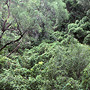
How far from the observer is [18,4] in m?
5.79

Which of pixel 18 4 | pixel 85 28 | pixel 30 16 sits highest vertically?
pixel 18 4

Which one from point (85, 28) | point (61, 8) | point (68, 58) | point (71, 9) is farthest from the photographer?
point (71, 9)

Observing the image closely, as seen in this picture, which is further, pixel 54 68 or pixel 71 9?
pixel 71 9

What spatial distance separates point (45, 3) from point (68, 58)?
18.8 ft

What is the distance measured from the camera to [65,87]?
3449 mm

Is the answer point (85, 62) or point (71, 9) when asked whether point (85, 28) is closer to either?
point (71, 9)

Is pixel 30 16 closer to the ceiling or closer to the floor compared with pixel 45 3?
closer to the floor

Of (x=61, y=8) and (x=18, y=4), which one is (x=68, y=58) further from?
(x=61, y=8)

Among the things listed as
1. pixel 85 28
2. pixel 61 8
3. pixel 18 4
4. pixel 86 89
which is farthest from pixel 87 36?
pixel 86 89

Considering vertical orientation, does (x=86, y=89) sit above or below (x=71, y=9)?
below

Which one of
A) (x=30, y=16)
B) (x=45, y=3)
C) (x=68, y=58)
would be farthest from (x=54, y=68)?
(x=45, y=3)

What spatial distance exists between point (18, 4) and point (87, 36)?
6140 millimetres

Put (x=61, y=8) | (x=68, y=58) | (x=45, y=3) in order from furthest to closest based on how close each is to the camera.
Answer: (x=61, y=8) → (x=45, y=3) → (x=68, y=58)

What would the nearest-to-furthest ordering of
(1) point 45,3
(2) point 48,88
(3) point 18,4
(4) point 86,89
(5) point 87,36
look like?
(4) point 86,89 < (2) point 48,88 < (3) point 18,4 < (1) point 45,3 < (5) point 87,36
